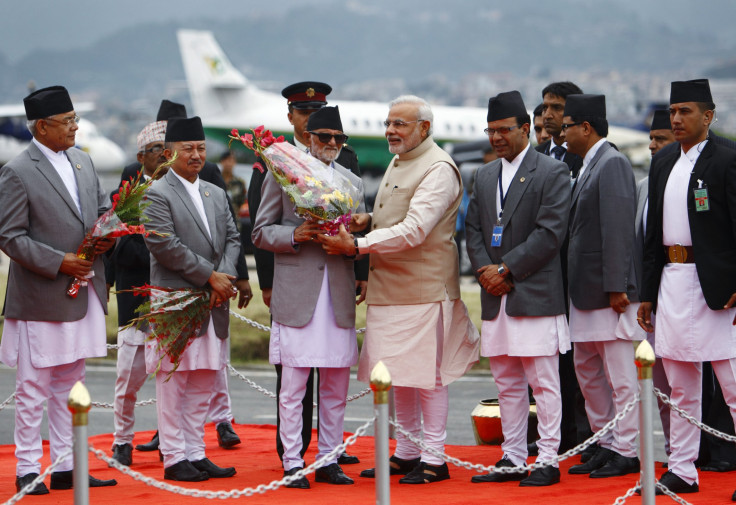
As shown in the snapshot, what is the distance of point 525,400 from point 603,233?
3.49ft

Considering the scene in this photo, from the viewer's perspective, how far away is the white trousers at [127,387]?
663 centimetres

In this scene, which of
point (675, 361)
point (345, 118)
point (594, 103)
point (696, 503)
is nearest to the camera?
point (696, 503)

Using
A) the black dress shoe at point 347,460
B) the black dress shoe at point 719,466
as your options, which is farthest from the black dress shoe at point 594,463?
the black dress shoe at point 347,460

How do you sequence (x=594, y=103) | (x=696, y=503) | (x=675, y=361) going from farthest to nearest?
(x=594, y=103)
(x=675, y=361)
(x=696, y=503)

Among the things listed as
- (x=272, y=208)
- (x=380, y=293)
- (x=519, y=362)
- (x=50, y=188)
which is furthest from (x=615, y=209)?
(x=50, y=188)

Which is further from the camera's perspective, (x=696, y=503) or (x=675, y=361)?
(x=675, y=361)

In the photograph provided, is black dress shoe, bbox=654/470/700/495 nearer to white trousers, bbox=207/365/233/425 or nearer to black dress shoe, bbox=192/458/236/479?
black dress shoe, bbox=192/458/236/479

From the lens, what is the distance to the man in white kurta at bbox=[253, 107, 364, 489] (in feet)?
18.8

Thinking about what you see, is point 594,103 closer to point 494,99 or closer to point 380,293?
point 494,99

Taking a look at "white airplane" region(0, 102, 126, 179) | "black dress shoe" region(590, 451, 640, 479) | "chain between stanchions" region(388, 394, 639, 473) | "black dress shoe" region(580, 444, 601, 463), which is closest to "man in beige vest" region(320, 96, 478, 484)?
"chain between stanchions" region(388, 394, 639, 473)

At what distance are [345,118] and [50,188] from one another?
4181 centimetres

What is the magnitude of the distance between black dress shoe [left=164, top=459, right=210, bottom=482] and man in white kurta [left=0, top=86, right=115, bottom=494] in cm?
56

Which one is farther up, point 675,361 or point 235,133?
point 235,133

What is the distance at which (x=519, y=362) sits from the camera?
5910 mm
